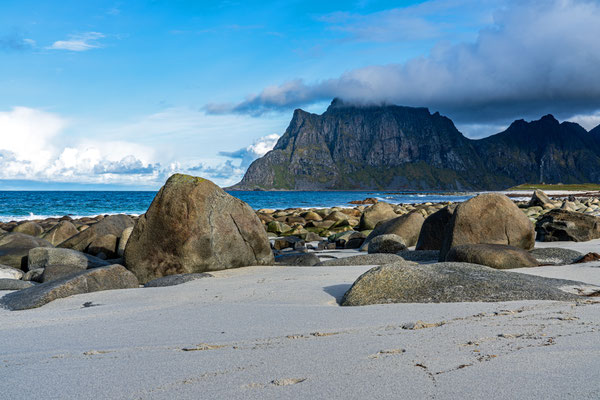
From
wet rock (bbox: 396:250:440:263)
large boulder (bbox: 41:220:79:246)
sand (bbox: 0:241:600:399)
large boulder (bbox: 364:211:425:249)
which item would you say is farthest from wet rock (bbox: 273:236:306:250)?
sand (bbox: 0:241:600:399)

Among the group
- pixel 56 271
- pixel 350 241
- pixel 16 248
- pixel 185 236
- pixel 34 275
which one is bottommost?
pixel 350 241

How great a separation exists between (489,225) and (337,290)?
4.39m

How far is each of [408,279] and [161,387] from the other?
120 inches

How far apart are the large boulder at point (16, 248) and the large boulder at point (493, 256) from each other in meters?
8.53

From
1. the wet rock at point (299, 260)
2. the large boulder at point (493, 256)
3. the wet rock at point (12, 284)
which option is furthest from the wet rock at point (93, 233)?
the large boulder at point (493, 256)

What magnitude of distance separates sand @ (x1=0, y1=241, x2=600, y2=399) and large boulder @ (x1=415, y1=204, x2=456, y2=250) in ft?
18.8

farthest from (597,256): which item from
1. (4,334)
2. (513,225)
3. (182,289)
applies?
(4,334)

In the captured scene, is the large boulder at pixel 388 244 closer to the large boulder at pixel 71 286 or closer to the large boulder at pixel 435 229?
the large boulder at pixel 435 229

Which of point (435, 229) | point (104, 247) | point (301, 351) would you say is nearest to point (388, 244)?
point (435, 229)

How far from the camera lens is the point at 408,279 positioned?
4.81 metres

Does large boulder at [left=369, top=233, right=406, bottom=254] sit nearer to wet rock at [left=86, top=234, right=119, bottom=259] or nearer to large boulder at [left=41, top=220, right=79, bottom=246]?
wet rock at [left=86, top=234, right=119, bottom=259]

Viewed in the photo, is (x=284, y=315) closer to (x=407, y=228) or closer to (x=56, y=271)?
(x=56, y=271)

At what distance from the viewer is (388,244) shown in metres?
10.7

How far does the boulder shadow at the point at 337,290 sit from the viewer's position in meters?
5.08
